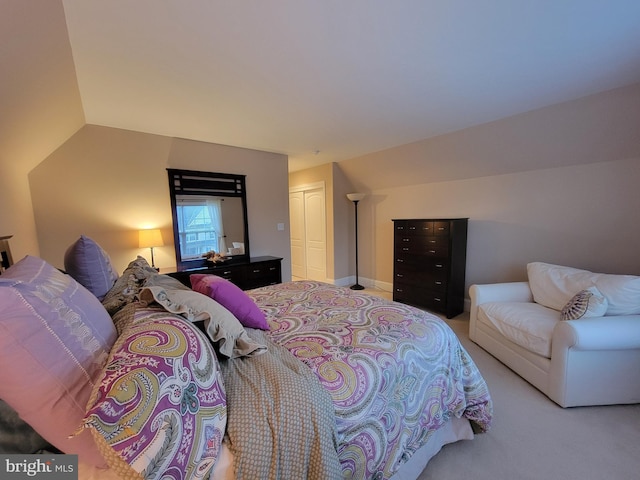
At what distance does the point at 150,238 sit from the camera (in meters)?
2.93

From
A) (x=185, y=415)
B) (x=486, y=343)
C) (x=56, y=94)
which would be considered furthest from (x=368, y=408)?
(x=56, y=94)

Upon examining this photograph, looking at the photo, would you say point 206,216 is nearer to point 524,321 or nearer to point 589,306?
point 524,321

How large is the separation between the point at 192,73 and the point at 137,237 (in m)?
2.02

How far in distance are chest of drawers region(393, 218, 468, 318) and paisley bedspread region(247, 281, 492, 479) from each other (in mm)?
1860

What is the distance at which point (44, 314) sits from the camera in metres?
0.72

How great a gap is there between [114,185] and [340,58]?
277 cm

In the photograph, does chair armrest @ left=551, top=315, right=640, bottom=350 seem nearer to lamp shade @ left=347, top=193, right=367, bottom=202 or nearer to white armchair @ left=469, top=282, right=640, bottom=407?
white armchair @ left=469, top=282, right=640, bottom=407

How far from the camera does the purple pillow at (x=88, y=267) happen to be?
1422mm

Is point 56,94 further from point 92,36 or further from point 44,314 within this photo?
point 44,314

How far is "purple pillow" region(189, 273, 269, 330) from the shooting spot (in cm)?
141

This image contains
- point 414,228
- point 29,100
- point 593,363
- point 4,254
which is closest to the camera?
point 29,100

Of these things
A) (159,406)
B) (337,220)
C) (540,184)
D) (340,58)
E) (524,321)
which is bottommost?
(524,321)

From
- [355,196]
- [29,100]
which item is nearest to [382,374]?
[29,100]

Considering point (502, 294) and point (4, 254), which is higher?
point (4, 254)
